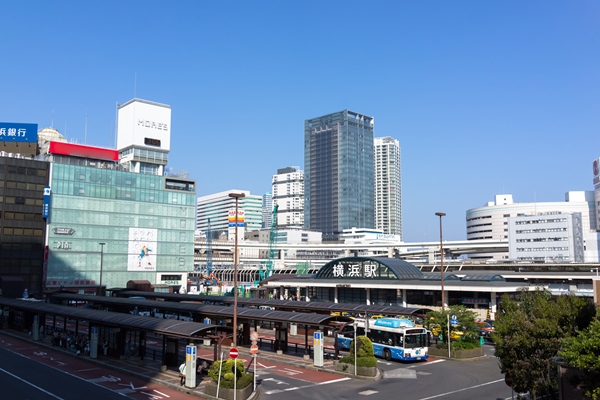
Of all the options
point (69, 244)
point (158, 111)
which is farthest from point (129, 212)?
point (158, 111)

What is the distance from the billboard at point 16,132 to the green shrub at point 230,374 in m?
95.4

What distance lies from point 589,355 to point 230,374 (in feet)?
64.0

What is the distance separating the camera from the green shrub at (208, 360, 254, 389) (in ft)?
96.2

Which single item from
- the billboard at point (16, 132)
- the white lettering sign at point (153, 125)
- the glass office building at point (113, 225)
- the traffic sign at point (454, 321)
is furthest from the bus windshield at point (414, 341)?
the white lettering sign at point (153, 125)

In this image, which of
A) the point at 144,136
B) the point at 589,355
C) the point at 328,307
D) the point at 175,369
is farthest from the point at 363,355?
Answer: the point at 144,136

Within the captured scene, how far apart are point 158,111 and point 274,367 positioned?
104 metres

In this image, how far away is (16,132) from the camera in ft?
350

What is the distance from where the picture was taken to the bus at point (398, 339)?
1587 inches

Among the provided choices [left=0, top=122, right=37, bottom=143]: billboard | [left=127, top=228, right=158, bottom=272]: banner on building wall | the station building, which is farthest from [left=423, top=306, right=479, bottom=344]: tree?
[left=0, top=122, right=37, bottom=143]: billboard

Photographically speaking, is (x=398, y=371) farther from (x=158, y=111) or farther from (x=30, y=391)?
(x=158, y=111)

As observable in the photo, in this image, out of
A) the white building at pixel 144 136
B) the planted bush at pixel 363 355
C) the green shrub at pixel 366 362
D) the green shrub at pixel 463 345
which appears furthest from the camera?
the white building at pixel 144 136

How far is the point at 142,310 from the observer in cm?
6831

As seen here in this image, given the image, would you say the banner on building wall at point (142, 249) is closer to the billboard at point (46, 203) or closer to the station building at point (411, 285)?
the billboard at point (46, 203)

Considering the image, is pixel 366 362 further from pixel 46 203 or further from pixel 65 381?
pixel 46 203
